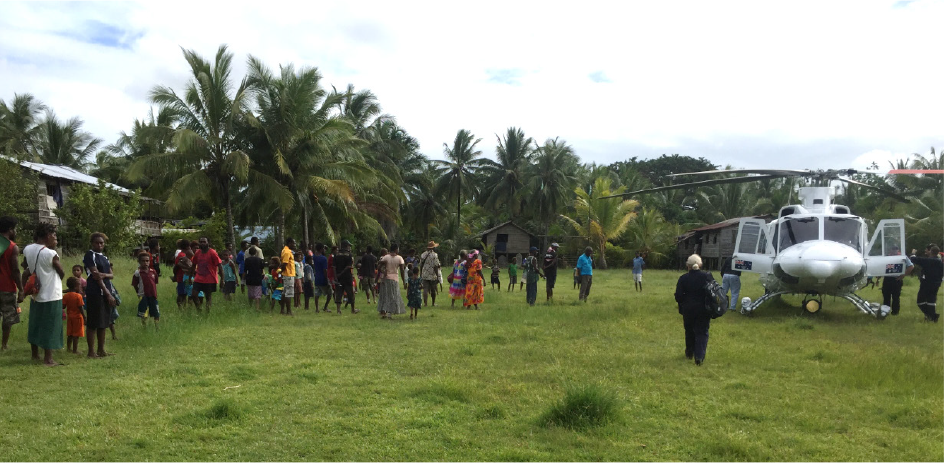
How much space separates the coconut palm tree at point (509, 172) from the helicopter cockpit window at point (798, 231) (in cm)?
3155

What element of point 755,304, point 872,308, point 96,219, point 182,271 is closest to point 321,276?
point 182,271

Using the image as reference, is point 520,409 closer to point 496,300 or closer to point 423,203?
point 496,300

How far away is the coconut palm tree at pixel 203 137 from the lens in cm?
1845

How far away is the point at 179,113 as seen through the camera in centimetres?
1888

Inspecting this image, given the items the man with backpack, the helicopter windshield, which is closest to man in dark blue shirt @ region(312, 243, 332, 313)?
the man with backpack

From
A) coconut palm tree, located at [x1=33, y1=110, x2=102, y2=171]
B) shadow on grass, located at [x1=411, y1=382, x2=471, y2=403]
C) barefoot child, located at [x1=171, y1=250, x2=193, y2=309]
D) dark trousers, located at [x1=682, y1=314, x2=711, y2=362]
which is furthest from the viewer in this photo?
coconut palm tree, located at [x1=33, y1=110, x2=102, y2=171]

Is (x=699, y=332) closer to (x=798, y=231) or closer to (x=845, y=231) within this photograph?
(x=798, y=231)

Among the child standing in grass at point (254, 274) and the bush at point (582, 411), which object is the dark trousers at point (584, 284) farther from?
the bush at point (582, 411)

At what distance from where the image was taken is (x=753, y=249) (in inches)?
560

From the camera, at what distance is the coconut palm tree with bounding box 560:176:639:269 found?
3984 centimetres

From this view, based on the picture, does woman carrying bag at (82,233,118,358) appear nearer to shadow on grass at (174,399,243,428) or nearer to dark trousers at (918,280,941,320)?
shadow on grass at (174,399,243,428)

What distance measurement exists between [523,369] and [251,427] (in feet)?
11.0

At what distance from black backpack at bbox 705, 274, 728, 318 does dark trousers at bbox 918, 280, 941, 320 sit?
6812 millimetres

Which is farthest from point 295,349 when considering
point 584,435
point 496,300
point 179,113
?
point 179,113
